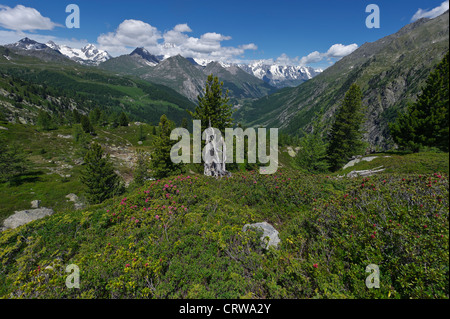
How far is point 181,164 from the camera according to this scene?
96.2ft

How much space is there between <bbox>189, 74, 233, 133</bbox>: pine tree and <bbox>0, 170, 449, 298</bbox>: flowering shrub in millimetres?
13488

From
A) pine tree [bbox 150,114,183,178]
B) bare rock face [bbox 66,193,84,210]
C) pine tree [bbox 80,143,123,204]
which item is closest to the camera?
pine tree [bbox 150,114,183,178]

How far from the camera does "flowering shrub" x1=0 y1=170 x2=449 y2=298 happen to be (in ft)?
19.9

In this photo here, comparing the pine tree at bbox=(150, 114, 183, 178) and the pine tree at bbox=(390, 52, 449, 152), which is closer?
the pine tree at bbox=(390, 52, 449, 152)

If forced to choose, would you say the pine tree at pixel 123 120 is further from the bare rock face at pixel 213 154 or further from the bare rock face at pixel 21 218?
the bare rock face at pixel 213 154

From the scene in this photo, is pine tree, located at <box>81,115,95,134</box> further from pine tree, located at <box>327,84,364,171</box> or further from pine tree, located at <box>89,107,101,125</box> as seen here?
pine tree, located at <box>327,84,364,171</box>

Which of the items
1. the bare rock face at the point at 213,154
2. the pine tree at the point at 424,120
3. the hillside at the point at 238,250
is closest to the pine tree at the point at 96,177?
the bare rock face at the point at 213,154

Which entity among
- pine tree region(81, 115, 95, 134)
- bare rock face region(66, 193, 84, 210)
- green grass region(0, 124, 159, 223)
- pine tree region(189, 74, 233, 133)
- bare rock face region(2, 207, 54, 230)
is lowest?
bare rock face region(66, 193, 84, 210)

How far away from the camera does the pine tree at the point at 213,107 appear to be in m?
23.0

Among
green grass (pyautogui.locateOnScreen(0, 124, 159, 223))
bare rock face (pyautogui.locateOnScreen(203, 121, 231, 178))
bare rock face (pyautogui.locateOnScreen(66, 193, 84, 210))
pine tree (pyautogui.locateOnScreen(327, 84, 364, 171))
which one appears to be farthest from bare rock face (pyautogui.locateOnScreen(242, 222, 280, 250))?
bare rock face (pyautogui.locateOnScreen(66, 193, 84, 210))

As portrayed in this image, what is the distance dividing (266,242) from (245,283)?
2.40 m

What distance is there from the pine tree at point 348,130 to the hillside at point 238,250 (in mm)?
29581
